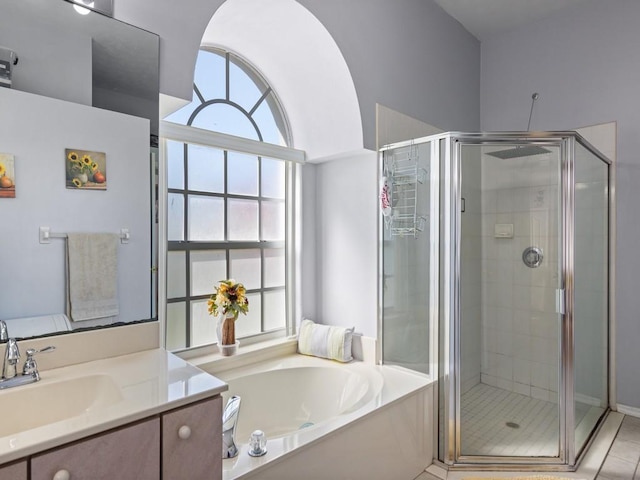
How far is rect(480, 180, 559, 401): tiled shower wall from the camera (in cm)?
225

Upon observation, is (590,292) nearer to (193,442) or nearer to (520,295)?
(520,295)

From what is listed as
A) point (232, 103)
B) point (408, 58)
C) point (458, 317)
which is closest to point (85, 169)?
point (232, 103)

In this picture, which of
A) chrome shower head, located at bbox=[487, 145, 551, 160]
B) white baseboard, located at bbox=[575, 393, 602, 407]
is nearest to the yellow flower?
chrome shower head, located at bbox=[487, 145, 551, 160]

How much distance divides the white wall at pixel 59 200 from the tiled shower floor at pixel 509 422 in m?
1.78

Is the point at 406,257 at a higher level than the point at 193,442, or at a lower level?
higher

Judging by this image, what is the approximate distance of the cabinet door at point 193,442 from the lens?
43.1 inches

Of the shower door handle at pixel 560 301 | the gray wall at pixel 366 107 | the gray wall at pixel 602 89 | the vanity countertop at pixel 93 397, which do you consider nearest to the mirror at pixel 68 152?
the vanity countertop at pixel 93 397

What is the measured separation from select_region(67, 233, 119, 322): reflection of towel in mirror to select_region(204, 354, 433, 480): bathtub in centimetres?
74

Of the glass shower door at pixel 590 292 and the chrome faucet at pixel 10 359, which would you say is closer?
the chrome faucet at pixel 10 359

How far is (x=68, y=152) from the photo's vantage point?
55.1 inches

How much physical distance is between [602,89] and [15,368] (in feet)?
12.1

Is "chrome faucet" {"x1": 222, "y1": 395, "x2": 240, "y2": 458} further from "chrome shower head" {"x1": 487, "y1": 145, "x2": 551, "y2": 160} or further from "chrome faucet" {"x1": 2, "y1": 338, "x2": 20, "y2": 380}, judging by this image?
"chrome shower head" {"x1": 487, "y1": 145, "x2": 551, "y2": 160}

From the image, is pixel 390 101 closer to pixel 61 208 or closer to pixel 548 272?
pixel 548 272

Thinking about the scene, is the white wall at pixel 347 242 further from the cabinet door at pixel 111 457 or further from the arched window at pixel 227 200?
the cabinet door at pixel 111 457
